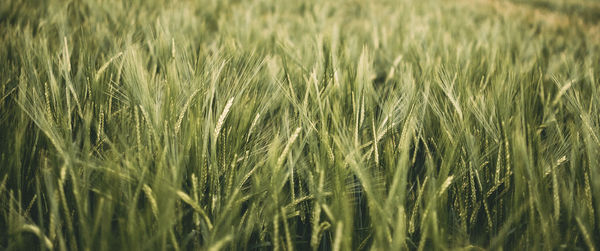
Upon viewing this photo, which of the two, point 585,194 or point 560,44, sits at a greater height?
point 560,44

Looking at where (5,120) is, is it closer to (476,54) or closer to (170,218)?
(170,218)

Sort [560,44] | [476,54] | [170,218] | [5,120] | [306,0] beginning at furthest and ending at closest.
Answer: [306,0]
[560,44]
[476,54]
[5,120]
[170,218]

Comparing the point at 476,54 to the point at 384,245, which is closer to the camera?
the point at 384,245

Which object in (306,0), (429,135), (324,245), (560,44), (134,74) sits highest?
(306,0)

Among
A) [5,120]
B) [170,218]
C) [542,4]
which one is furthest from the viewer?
[542,4]

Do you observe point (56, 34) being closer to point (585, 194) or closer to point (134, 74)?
point (134, 74)

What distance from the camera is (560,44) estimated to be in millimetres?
1439

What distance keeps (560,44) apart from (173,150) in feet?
5.70

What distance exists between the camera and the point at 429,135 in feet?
1.69

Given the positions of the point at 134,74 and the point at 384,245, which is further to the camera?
the point at 134,74

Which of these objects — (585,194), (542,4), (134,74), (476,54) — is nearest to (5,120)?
(134,74)

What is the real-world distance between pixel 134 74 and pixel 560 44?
68.0 inches

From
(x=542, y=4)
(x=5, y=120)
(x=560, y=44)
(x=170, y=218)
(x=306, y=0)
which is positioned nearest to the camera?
(x=170, y=218)

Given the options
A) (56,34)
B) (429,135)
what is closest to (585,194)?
(429,135)
